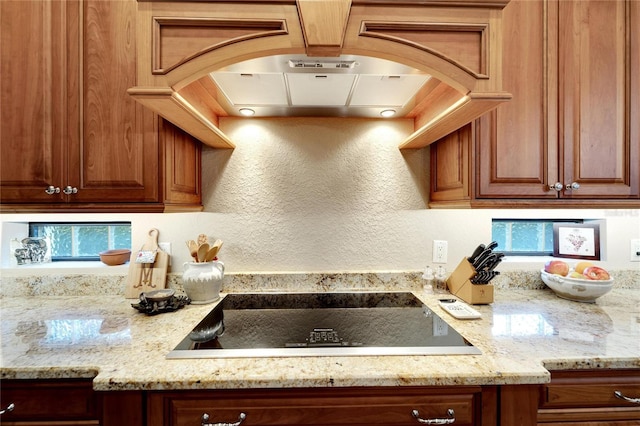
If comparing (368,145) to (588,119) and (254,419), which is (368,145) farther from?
(254,419)

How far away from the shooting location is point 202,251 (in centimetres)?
135

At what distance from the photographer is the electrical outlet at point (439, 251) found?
63.5 inches

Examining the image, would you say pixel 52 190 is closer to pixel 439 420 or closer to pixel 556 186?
pixel 439 420

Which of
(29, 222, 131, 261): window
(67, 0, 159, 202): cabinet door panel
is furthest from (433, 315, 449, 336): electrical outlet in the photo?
(29, 222, 131, 261): window

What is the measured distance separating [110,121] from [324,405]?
133 cm

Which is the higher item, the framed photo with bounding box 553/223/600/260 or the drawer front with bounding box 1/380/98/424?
the framed photo with bounding box 553/223/600/260

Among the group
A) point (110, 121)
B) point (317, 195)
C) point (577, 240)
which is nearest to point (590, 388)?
→ point (577, 240)

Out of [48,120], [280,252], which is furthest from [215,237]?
[48,120]

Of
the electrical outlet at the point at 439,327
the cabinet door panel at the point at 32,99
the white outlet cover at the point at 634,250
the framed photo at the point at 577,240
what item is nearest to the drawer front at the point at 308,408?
the electrical outlet at the point at 439,327

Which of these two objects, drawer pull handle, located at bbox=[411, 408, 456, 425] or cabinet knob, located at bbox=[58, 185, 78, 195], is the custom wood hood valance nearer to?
cabinet knob, located at bbox=[58, 185, 78, 195]

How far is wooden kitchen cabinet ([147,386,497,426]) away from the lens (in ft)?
2.74

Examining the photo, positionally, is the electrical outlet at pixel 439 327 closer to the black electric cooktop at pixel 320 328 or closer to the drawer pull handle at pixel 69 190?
the black electric cooktop at pixel 320 328

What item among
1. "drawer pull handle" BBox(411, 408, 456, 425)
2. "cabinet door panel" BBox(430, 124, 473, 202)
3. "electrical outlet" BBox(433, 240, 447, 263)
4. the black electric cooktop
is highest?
"cabinet door panel" BBox(430, 124, 473, 202)

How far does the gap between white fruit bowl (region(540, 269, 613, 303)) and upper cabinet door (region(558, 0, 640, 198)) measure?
41 centimetres
